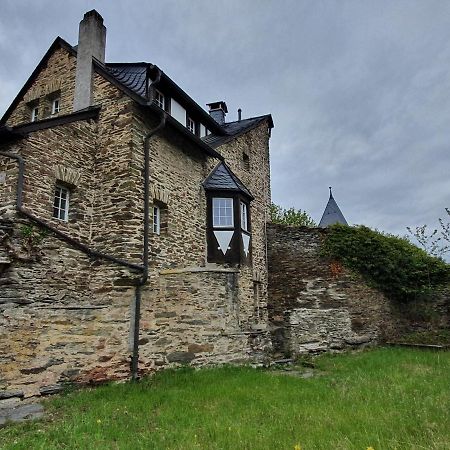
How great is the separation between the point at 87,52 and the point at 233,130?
25.3 ft

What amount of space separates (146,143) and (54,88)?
13.6ft

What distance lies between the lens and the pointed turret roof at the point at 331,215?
992 inches

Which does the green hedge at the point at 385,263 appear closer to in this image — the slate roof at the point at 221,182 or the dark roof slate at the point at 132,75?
the slate roof at the point at 221,182

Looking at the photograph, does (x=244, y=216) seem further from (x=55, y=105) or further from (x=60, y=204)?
(x=55, y=105)

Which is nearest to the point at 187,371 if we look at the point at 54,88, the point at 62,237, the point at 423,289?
the point at 62,237

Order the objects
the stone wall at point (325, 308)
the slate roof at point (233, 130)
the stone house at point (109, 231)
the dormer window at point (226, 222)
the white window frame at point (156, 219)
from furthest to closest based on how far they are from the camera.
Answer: the slate roof at point (233, 130)
the stone wall at point (325, 308)
the dormer window at point (226, 222)
the white window frame at point (156, 219)
the stone house at point (109, 231)

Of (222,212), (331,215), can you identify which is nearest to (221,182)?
(222,212)

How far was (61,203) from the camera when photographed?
9539mm

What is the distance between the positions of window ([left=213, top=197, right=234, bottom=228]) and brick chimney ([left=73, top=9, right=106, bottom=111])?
5071 mm

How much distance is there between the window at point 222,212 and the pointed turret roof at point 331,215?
13.4 m

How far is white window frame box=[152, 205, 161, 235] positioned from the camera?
35.5 feet

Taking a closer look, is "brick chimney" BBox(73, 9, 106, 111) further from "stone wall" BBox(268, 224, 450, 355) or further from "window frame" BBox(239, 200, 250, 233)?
"stone wall" BBox(268, 224, 450, 355)

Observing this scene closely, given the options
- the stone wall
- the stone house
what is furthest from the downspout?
the stone wall

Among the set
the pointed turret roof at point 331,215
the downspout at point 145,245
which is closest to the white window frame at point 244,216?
the downspout at point 145,245
